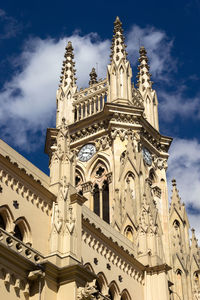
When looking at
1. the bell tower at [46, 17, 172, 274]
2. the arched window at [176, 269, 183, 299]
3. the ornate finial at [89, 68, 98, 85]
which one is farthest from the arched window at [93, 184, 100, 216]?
the ornate finial at [89, 68, 98, 85]

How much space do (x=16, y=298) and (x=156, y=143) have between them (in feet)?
81.7

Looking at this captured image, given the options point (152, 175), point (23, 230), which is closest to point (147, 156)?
point (152, 175)

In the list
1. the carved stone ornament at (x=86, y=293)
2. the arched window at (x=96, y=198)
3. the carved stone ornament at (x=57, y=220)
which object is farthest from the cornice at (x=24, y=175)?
the arched window at (x=96, y=198)

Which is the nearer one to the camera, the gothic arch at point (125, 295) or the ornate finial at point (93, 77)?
the gothic arch at point (125, 295)

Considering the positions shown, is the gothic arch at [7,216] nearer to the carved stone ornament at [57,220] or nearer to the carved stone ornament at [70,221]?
the carved stone ornament at [57,220]

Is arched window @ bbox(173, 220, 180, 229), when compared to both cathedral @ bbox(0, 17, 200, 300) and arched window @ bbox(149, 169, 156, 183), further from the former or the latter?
arched window @ bbox(149, 169, 156, 183)

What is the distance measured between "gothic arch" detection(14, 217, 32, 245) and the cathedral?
3 centimetres

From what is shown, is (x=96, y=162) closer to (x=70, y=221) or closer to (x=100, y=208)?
(x=100, y=208)

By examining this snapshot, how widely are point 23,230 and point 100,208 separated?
17.8m

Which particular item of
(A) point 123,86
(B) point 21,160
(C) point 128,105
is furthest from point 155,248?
(A) point 123,86

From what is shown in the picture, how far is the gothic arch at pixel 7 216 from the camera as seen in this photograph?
68.4 feet

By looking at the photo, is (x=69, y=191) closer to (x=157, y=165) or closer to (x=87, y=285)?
(x=87, y=285)

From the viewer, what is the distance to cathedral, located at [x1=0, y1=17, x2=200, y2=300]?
20.7m

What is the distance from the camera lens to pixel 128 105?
40781 millimetres
